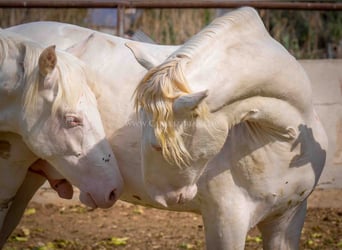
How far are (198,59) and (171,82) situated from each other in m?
0.21

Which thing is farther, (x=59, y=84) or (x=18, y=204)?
(x=18, y=204)

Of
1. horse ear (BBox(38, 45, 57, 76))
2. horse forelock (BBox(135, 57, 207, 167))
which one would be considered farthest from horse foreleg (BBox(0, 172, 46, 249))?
horse forelock (BBox(135, 57, 207, 167))

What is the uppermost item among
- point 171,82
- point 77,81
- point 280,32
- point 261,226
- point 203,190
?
point 171,82

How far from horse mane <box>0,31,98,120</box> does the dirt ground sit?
1.85 meters

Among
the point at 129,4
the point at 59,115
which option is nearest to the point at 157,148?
the point at 59,115

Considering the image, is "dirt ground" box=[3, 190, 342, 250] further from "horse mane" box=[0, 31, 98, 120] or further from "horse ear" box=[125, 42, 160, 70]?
"horse ear" box=[125, 42, 160, 70]

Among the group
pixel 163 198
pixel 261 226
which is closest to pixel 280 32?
pixel 261 226

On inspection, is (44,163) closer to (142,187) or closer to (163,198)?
(142,187)

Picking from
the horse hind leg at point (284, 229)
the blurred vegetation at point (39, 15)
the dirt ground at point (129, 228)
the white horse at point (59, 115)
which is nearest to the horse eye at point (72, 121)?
the white horse at point (59, 115)

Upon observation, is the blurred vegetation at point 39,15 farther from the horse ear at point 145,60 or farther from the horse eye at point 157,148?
the horse eye at point 157,148

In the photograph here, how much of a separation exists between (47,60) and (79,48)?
56 centimetres

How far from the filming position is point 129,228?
19.5 ft

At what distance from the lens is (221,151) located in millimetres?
3664

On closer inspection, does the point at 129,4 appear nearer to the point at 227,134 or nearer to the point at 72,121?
the point at 72,121
